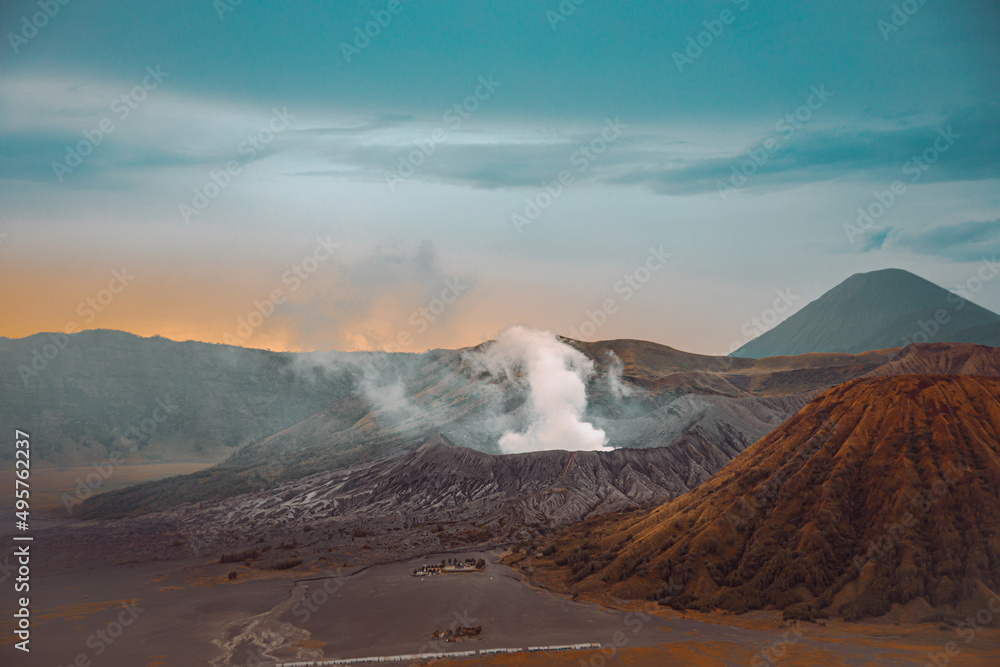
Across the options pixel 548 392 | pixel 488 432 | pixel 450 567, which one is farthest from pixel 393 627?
pixel 548 392

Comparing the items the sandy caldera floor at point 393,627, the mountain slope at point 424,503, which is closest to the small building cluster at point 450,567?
the sandy caldera floor at point 393,627

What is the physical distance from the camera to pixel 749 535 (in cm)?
6588

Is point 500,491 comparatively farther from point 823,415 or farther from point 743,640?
point 743,640

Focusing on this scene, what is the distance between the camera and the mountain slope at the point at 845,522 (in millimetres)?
57062

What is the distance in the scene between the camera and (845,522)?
6350 centimetres

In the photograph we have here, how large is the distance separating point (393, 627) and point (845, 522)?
41.2 m

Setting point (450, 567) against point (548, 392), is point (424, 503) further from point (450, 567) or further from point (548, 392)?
point (548, 392)

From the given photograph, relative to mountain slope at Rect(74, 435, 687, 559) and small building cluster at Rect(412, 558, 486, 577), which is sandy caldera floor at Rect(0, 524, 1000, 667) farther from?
mountain slope at Rect(74, 435, 687, 559)

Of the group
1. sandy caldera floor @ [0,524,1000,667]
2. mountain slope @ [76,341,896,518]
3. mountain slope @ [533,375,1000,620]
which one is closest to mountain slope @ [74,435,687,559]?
mountain slope @ [76,341,896,518]

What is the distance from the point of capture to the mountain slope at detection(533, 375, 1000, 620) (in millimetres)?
57062

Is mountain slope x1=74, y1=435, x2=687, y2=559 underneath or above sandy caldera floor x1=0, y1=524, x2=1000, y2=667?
above

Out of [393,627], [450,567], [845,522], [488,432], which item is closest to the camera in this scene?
[393,627]

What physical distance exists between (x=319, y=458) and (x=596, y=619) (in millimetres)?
109495

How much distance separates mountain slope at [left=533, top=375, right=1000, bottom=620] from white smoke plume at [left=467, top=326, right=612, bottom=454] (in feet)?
217
